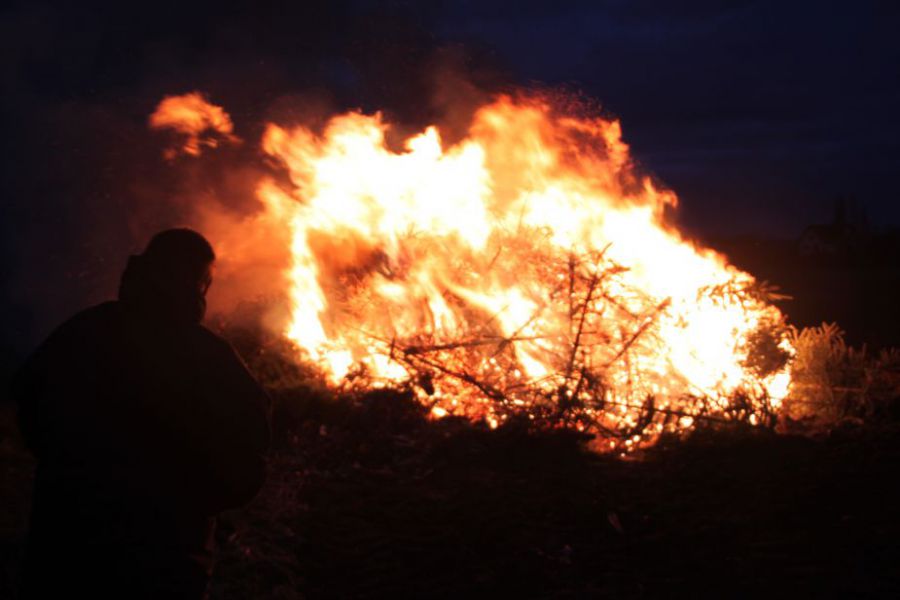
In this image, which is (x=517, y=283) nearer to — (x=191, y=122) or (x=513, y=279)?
(x=513, y=279)

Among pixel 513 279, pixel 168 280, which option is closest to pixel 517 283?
pixel 513 279

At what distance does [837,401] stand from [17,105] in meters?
8.88

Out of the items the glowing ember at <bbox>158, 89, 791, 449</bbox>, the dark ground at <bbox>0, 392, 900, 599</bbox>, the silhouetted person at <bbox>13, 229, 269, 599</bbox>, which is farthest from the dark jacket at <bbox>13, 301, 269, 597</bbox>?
the glowing ember at <bbox>158, 89, 791, 449</bbox>

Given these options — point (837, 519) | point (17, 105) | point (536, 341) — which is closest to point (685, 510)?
point (837, 519)

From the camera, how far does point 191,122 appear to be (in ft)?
25.9

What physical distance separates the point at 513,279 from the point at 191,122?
3911 millimetres

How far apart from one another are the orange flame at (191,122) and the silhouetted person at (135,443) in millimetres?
6171

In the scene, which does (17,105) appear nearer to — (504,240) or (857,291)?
(504,240)

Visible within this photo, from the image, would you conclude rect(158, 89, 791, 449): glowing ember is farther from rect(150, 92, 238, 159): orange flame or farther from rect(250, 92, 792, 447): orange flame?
rect(150, 92, 238, 159): orange flame

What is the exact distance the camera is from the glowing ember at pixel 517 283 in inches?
270

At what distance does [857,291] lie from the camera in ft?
70.3

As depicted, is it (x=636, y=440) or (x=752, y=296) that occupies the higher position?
(x=752, y=296)

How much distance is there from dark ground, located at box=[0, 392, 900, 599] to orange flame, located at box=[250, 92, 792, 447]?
528 millimetres

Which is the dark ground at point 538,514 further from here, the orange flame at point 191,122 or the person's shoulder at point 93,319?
the orange flame at point 191,122
